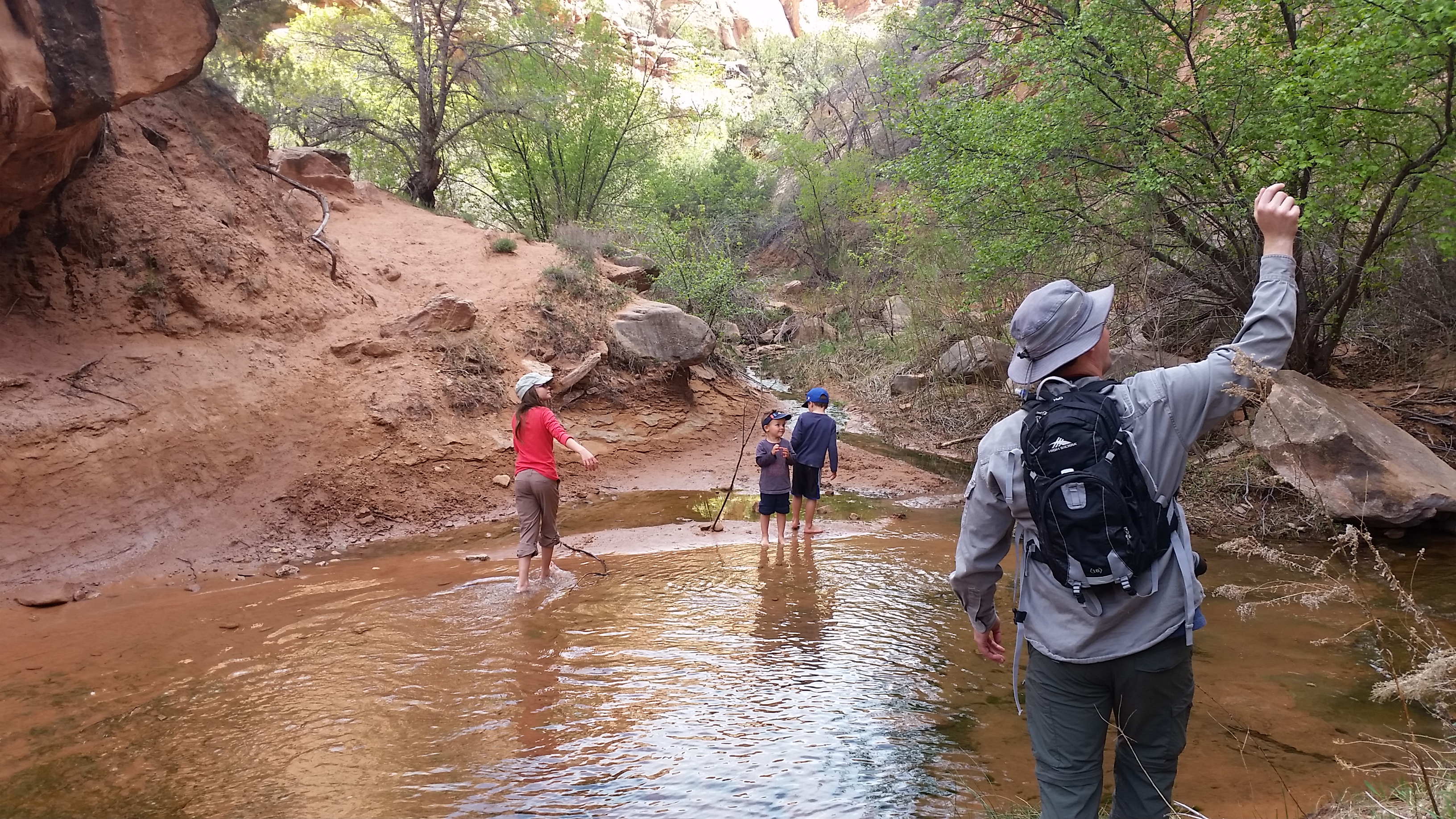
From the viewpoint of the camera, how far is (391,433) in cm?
973

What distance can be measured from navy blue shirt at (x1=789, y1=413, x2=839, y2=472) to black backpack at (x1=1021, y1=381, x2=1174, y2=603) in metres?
6.23

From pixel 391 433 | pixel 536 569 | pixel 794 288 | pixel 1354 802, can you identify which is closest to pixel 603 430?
pixel 391 433

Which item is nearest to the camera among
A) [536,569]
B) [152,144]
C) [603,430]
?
[536,569]

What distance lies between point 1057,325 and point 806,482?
6.49 metres

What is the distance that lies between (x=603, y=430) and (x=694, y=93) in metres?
43.3

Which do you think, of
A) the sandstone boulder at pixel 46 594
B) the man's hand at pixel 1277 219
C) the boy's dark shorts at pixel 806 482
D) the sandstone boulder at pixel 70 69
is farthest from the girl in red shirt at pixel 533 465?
the man's hand at pixel 1277 219

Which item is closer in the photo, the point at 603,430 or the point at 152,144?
the point at 152,144

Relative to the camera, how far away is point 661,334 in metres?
13.5

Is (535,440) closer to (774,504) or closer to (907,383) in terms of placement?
(774,504)

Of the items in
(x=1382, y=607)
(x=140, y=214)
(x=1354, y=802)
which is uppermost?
(x=140, y=214)

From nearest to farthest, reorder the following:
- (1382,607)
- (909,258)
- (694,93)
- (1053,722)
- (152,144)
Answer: (1053,722)
(1382,607)
(152,144)
(909,258)
(694,93)

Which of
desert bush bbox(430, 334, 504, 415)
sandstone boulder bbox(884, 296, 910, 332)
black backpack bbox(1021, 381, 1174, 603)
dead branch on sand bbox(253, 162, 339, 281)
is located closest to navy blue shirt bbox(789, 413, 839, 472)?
desert bush bbox(430, 334, 504, 415)

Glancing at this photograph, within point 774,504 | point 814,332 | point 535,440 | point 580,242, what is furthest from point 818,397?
point 814,332

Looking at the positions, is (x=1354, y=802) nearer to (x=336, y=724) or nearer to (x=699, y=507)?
(x=336, y=724)
